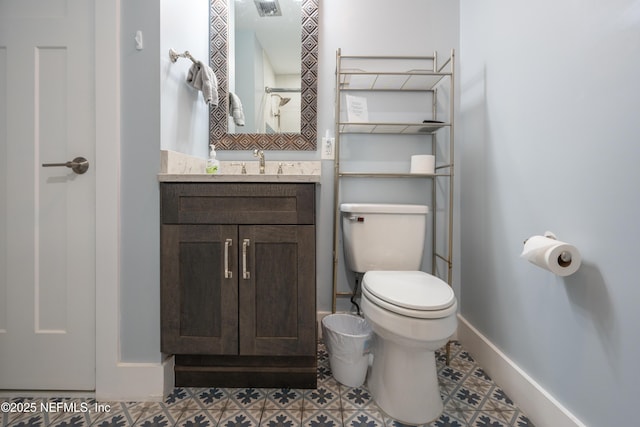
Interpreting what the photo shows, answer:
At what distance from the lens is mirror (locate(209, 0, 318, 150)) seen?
172cm

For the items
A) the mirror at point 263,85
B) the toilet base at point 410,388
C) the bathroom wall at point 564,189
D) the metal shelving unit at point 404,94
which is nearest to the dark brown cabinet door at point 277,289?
the toilet base at point 410,388

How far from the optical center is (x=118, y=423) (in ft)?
3.54

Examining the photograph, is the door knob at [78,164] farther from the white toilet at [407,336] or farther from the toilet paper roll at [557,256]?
the toilet paper roll at [557,256]

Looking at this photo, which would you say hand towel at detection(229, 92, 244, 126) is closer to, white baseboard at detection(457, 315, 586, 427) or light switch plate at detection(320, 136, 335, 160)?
light switch plate at detection(320, 136, 335, 160)

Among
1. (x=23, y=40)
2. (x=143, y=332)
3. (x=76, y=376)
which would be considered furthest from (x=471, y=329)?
(x=23, y=40)

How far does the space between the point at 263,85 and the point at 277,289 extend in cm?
121

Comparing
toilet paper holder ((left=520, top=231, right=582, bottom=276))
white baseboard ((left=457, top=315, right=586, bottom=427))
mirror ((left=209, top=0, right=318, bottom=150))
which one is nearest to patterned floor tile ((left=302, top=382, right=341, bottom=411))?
white baseboard ((left=457, top=315, right=586, bottom=427))

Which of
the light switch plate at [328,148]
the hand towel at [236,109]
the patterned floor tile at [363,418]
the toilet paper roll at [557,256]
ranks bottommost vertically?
the patterned floor tile at [363,418]

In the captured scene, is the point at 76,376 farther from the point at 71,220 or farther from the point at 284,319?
the point at 284,319

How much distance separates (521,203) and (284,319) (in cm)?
106

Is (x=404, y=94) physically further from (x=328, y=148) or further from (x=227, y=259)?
(x=227, y=259)

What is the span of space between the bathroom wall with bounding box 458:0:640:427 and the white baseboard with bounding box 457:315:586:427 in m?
0.03

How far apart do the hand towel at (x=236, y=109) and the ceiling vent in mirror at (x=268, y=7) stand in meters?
0.51

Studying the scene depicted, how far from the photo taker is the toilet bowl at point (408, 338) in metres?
1.02
